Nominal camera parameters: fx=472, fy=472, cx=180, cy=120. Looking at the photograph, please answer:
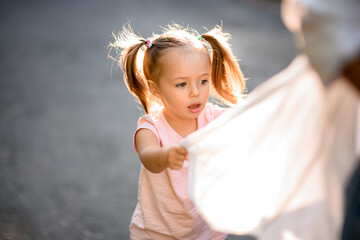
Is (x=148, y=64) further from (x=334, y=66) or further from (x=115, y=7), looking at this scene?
(x=115, y=7)

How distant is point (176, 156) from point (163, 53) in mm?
680

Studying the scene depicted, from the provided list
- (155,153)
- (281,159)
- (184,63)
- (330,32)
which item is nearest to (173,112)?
(184,63)

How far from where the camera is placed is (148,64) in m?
2.32

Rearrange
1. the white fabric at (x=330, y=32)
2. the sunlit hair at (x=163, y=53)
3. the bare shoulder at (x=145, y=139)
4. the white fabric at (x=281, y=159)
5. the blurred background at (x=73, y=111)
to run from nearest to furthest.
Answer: the white fabric at (x=330, y=32)
the white fabric at (x=281, y=159)
the bare shoulder at (x=145, y=139)
the sunlit hair at (x=163, y=53)
the blurred background at (x=73, y=111)

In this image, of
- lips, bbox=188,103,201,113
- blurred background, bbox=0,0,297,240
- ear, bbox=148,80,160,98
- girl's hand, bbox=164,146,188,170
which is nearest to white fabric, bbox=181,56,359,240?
girl's hand, bbox=164,146,188,170

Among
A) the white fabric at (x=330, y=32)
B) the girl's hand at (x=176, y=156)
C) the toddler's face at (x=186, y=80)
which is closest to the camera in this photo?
the white fabric at (x=330, y=32)

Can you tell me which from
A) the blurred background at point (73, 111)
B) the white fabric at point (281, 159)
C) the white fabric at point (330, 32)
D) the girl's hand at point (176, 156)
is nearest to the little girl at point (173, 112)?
the girl's hand at point (176, 156)

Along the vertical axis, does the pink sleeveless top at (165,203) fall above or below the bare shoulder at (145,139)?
below

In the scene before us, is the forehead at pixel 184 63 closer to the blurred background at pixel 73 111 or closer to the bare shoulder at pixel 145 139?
→ the bare shoulder at pixel 145 139

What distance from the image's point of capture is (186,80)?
215 cm

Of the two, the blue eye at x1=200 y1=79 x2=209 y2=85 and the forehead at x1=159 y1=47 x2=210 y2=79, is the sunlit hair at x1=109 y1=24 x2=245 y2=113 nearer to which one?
the forehead at x1=159 y1=47 x2=210 y2=79

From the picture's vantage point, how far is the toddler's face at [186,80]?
2.14 metres

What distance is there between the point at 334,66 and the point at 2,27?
7.93m

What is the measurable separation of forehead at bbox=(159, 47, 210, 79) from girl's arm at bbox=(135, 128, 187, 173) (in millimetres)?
298
